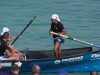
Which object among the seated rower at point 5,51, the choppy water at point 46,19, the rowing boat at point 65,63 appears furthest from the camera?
the choppy water at point 46,19

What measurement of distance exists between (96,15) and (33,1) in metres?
5.48

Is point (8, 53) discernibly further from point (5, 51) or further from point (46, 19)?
point (46, 19)

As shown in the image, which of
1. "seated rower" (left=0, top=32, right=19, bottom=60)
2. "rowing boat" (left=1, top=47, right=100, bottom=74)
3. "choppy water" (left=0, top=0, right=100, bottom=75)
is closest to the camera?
"seated rower" (left=0, top=32, right=19, bottom=60)

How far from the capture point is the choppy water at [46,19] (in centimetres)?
2222

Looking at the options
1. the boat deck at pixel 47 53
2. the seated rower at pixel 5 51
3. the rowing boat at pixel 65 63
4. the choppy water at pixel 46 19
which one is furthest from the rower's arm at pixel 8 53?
the choppy water at pixel 46 19

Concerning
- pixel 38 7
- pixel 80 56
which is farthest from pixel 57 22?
pixel 38 7

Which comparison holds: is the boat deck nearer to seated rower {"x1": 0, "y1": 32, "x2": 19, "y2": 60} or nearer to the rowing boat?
the rowing boat

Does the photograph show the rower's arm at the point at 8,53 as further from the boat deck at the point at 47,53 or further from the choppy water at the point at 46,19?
the choppy water at the point at 46,19

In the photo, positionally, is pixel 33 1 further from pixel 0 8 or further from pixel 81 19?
pixel 81 19

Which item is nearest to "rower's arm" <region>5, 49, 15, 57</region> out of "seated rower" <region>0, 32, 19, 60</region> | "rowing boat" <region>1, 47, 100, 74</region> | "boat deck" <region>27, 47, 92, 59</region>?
"seated rower" <region>0, 32, 19, 60</region>

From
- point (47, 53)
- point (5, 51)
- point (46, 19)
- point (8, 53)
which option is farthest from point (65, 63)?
point (46, 19)

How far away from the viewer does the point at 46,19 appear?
86.5ft

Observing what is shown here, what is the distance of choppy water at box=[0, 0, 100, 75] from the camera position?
22.2 metres

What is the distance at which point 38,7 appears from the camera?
29.6 metres
